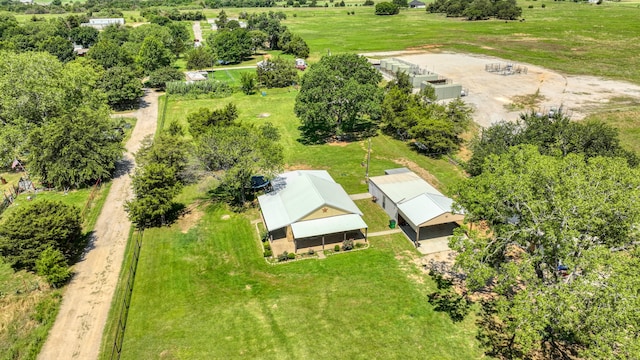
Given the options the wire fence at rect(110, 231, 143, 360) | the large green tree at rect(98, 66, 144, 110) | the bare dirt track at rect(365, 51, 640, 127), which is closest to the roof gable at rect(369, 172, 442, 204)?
the wire fence at rect(110, 231, 143, 360)

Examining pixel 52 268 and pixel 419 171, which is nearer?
pixel 52 268

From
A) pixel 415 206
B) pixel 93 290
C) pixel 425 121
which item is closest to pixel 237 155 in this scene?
pixel 93 290

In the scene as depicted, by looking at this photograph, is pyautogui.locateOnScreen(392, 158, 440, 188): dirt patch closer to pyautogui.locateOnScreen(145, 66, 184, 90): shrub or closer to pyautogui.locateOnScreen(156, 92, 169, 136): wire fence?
pyautogui.locateOnScreen(156, 92, 169, 136): wire fence

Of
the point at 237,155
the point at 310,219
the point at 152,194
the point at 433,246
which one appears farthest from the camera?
the point at 237,155

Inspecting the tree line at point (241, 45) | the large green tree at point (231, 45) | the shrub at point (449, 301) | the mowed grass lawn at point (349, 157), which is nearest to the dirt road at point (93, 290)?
the mowed grass lawn at point (349, 157)

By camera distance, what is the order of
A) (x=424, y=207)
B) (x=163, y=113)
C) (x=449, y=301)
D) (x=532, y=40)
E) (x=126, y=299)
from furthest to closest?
1. (x=532, y=40)
2. (x=163, y=113)
3. (x=424, y=207)
4. (x=126, y=299)
5. (x=449, y=301)

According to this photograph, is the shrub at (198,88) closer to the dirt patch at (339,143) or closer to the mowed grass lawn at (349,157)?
the mowed grass lawn at (349,157)

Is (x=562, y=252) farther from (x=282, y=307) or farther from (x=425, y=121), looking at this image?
(x=425, y=121)
